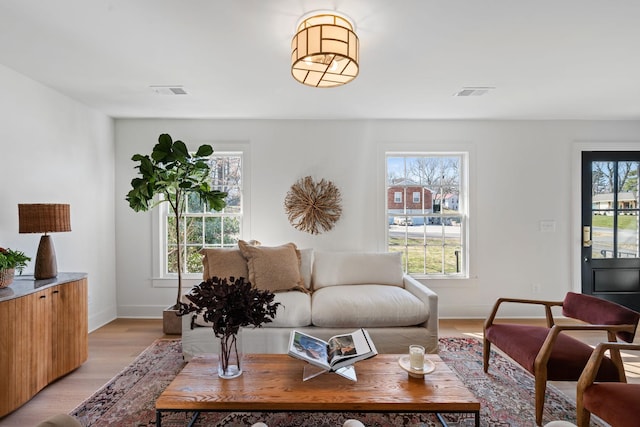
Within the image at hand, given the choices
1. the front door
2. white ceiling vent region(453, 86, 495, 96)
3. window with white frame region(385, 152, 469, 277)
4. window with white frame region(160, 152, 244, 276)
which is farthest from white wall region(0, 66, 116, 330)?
the front door

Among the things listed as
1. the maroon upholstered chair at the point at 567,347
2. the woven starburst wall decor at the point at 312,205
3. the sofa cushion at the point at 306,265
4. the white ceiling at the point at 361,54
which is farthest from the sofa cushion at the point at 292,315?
the white ceiling at the point at 361,54

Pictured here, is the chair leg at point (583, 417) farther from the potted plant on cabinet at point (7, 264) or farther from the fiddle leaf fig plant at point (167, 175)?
the potted plant on cabinet at point (7, 264)

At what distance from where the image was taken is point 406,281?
3.34 m

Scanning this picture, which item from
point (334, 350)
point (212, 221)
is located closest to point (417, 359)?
point (334, 350)

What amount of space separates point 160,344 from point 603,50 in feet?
14.5

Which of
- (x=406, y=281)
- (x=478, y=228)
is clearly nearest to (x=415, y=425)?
(x=406, y=281)

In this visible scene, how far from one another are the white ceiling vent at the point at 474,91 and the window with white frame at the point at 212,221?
102 inches

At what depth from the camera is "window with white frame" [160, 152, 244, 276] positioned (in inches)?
159

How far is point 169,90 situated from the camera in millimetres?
3020

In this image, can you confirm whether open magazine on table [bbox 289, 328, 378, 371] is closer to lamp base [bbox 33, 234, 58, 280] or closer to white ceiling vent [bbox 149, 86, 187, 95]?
lamp base [bbox 33, 234, 58, 280]

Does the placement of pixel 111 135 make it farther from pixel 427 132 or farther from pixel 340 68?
pixel 427 132

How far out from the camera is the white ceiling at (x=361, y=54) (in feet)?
6.01

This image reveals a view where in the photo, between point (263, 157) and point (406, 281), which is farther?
point (263, 157)

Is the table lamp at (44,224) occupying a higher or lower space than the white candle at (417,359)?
higher
